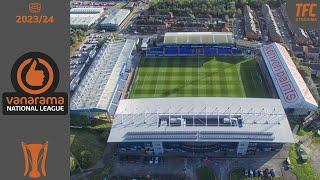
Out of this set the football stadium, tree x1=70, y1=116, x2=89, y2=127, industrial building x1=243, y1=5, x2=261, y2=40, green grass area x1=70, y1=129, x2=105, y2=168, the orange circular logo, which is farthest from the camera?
industrial building x1=243, y1=5, x2=261, y2=40

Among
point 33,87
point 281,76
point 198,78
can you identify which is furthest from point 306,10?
point 198,78

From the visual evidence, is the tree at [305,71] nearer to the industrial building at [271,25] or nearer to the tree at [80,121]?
the industrial building at [271,25]

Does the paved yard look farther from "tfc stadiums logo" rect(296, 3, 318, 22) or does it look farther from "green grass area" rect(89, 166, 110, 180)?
"tfc stadiums logo" rect(296, 3, 318, 22)

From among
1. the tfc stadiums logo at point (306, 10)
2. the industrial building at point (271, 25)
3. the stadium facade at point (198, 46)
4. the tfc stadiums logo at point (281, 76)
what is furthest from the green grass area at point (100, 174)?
the industrial building at point (271, 25)

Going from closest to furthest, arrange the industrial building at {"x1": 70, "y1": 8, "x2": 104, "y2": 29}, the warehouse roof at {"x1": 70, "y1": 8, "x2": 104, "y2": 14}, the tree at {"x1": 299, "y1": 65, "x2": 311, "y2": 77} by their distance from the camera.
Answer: the tree at {"x1": 299, "y1": 65, "x2": 311, "y2": 77}, the industrial building at {"x1": 70, "y1": 8, "x2": 104, "y2": 29}, the warehouse roof at {"x1": 70, "y1": 8, "x2": 104, "y2": 14}

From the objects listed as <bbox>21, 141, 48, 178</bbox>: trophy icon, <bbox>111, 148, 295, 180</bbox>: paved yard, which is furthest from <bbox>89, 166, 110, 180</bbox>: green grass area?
<bbox>21, 141, 48, 178</bbox>: trophy icon

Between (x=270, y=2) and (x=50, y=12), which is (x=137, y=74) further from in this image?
(x=50, y=12)

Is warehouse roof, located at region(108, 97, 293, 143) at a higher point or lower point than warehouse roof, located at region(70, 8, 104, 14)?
lower

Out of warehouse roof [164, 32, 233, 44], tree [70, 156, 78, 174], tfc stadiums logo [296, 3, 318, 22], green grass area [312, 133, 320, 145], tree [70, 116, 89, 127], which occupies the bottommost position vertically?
tree [70, 156, 78, 174]
